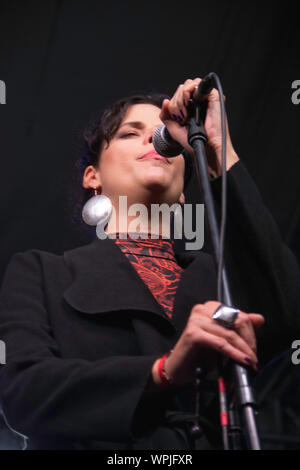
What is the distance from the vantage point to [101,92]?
2598 mm

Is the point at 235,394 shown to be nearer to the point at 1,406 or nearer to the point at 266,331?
the point at 266,331

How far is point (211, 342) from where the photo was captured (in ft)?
2.43

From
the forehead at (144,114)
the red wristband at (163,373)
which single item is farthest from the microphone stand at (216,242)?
the forehead at (144,114)

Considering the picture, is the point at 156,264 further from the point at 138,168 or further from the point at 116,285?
the point at 138,168

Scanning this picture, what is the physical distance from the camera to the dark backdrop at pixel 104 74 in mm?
2340

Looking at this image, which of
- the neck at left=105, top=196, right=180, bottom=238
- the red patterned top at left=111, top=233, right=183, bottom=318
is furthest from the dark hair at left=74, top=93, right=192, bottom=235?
the red patterned top at left=111, top=233, right=183, bottom=318

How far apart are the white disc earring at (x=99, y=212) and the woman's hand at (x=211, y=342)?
80 centimetres

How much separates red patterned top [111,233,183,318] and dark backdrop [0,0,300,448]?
821 mm

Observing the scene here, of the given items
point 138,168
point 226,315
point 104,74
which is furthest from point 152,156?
point 104,74

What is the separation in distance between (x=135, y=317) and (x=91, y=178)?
27.7 inches

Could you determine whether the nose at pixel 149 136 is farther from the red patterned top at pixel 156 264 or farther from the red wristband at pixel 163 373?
the red wristband at pixel 163 373

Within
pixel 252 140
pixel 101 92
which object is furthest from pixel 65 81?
pixel 252 140

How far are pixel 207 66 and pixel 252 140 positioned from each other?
552 millimetres

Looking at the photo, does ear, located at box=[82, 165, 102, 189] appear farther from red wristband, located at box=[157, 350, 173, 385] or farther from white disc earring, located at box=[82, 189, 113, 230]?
red wristband, located at box=[157, 350, 173, 385]
